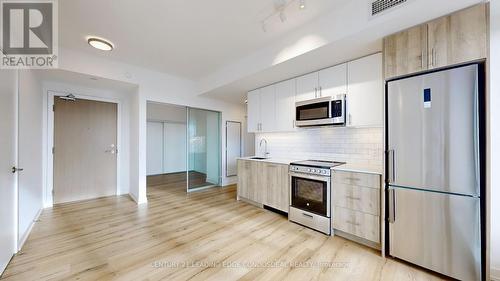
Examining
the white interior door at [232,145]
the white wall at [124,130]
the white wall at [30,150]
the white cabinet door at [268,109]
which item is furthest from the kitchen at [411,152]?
the white wall at [124,130]

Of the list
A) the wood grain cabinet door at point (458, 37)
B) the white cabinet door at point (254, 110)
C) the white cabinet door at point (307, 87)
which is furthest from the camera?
the white cabinet door at point (254, 110)

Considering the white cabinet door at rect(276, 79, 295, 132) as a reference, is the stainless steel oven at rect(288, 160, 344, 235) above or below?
below

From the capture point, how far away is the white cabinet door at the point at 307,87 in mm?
3133

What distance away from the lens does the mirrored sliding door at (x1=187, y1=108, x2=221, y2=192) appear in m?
4.90

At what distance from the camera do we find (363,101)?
2629mm

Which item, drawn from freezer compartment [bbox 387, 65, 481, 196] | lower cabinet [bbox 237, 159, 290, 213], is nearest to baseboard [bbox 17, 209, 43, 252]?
lower cabinet [bbox 237, 159, 290, 213]

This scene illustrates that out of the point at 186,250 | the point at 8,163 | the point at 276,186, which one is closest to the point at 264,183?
the point at 276,186

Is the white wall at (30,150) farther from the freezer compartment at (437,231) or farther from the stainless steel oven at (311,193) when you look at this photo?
the freezer compartment at (437,231)

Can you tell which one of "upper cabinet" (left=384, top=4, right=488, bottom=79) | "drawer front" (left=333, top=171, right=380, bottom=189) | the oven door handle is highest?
"upper cabinet" (left=384, top=4, right=488, bottom=79)

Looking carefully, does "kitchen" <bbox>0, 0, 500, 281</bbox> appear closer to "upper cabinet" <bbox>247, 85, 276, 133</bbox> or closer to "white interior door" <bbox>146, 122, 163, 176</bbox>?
"upper cabinet" <bbox>247, 85, 276, 133</bbox>

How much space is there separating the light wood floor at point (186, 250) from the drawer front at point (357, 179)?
2.45ft

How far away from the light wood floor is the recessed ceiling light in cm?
266

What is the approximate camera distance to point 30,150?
2.85 metres

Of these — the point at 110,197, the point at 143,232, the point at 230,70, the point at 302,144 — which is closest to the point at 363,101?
the point at 302,144
